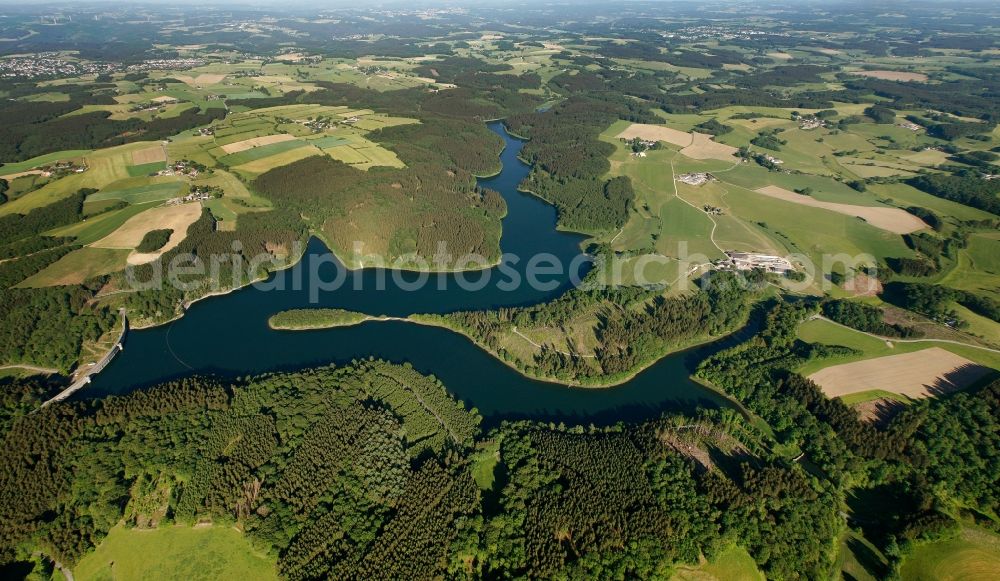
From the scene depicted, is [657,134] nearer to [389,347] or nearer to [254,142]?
[254,142]

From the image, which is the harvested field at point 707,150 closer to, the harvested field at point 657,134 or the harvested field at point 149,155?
the harvested field at point 657,134

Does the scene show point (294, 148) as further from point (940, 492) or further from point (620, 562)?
point (940, 492)

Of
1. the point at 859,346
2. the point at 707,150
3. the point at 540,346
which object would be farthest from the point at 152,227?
the point at 707,150

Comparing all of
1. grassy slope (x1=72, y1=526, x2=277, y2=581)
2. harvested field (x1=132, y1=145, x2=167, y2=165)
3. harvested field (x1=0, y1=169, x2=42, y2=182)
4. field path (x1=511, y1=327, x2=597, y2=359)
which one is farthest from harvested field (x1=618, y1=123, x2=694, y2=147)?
harvested field (x1=0, y1=169, x2=42, y2=182)

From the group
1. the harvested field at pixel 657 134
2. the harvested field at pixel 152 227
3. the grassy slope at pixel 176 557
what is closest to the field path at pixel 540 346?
the grassy slope at pixel 176 557

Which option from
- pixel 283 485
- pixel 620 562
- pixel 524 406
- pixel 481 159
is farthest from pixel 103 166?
pixel 620 562

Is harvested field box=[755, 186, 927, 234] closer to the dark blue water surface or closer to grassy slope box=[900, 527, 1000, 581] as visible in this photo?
the dark blue water surface
